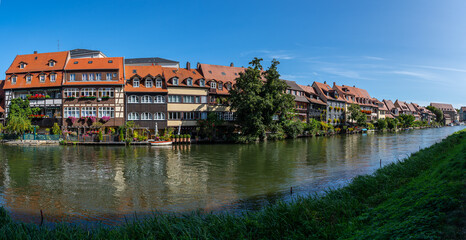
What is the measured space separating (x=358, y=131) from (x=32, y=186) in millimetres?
78962

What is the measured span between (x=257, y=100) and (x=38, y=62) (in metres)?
38.7

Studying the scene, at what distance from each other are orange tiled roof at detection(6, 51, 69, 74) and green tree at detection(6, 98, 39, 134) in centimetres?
613

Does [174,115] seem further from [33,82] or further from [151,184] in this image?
[151,184]

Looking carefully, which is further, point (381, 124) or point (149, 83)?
point (381, 124)

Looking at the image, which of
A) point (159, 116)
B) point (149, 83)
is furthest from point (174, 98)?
point (149, 83)

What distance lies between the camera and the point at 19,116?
1727 inches

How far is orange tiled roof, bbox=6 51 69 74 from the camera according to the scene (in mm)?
47978

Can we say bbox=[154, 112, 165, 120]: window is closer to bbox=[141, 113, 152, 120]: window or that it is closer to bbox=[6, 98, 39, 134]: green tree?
bbox=[141, 113, 152, 120]: window

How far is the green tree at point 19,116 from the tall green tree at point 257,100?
3213 centimetres

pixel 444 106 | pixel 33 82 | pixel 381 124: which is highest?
pixel 444 106

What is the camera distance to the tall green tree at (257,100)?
44562 millimetres

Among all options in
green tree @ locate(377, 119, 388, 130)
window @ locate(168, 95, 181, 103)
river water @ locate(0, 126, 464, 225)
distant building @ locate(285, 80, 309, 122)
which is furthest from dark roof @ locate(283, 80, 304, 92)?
river water @ locate(0, 126, 464, 225)

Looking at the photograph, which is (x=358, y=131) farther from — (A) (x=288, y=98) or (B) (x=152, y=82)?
(B) (x=152, y=82)

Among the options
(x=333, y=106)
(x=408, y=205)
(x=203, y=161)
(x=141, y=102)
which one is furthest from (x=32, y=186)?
(x=333, y=106)
